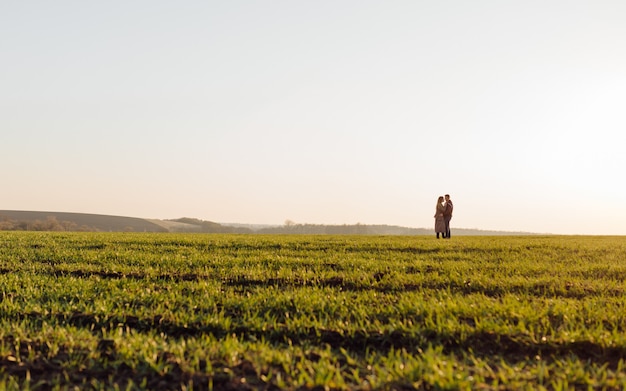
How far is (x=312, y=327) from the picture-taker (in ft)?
20.2

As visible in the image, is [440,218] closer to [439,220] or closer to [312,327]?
[439,220]

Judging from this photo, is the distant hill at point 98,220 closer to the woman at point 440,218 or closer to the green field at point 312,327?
the woman at point 440,218

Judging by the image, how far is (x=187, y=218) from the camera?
6462 inches

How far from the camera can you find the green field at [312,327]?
14.9 feet

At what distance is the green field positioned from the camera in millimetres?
4555

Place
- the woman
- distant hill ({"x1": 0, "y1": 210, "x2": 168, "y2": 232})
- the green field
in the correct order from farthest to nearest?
1. distant hill ({"x1": 0, "y1": 210, "x2": 168, "y2": 232})
2. the woman
3. the green field

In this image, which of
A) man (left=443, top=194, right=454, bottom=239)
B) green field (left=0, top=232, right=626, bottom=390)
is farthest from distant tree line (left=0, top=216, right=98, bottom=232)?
green field (left=0, top=232, right=626, bottom=390)

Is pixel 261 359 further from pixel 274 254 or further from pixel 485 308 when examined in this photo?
pixel 274 254

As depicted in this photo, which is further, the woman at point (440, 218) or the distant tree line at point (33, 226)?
the distant tree line at point (33, 226)

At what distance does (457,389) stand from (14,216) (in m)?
147

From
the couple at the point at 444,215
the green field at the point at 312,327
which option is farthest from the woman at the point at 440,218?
the green field at the point at 312,327

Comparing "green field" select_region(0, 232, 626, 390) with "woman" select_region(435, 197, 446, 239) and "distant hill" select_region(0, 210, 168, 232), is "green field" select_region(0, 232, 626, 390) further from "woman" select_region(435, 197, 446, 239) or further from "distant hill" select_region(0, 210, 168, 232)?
"distant hill" select_region(0, 210, 168, 232)

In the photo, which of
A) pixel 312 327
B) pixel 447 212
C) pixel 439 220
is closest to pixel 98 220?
pixel 439 220

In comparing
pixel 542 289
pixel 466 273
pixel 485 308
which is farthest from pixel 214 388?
pixel 466 273
